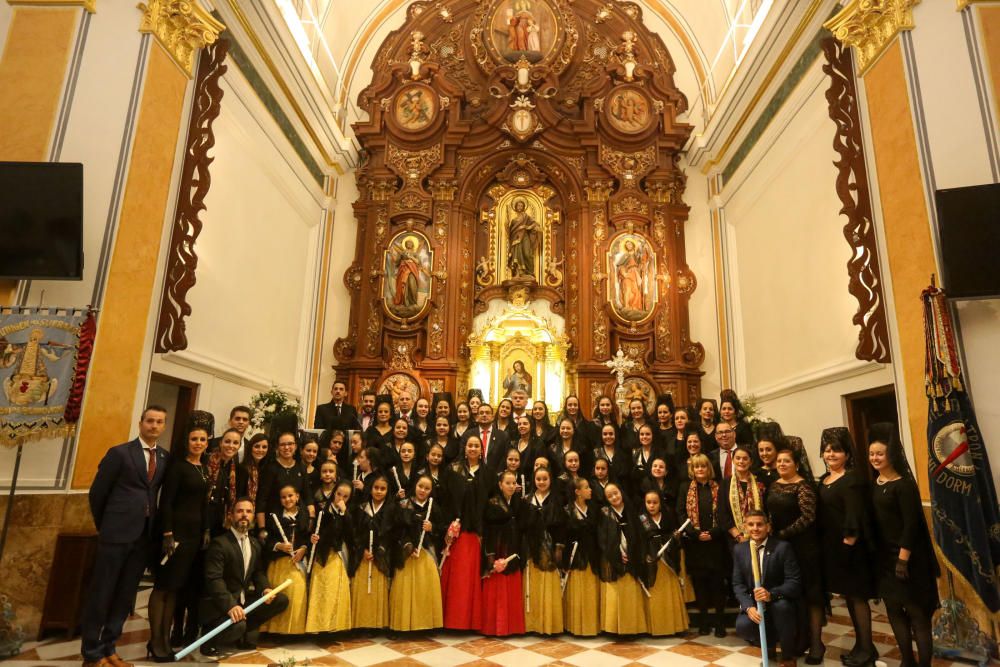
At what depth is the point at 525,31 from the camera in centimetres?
1145

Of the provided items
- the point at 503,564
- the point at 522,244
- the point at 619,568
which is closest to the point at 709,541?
the point at 619,568

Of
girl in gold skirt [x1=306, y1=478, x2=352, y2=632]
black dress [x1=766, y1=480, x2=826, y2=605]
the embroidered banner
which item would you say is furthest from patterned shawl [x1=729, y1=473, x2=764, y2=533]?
the embroidered banner

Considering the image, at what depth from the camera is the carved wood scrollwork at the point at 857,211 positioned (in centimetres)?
579

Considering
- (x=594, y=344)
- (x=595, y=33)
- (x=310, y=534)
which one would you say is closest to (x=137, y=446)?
(x=310, y=534)

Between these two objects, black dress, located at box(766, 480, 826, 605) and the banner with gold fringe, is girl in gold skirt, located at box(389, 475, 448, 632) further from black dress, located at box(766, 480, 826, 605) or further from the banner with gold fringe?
the banner with gold fringe

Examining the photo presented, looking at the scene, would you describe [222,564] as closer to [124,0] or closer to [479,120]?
[124,0]

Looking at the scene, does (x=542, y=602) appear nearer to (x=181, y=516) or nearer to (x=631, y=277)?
(x=181, y=516)

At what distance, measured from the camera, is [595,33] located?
38.8ft

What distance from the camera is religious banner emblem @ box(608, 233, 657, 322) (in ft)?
34.4

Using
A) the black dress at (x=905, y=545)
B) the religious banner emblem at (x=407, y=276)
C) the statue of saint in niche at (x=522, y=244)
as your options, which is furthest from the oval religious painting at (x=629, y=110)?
the black dress at (x=905, y=545)

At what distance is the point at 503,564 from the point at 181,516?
7.63 feet

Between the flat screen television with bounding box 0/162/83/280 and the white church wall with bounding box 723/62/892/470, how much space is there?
23.2ft

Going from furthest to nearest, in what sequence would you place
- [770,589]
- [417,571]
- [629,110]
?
1. [629,110]
2. [417,571]
3. [770,589]

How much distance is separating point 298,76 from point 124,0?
3440 millimetres
